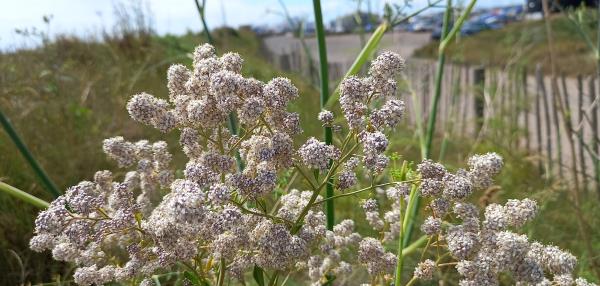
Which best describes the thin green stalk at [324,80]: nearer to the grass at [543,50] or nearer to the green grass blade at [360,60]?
the green grass blade at [360,60]

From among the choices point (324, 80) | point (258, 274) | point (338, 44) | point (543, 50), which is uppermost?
point (324, 80)

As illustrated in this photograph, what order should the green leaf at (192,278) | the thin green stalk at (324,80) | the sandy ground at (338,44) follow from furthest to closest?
the sandy ground at (338,44) < the thin green stalk at (324,80) < the green leaf at (192,278)

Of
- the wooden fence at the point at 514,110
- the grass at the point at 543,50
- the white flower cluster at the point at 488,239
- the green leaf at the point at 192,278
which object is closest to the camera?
the white flower cluster at the point at 488,239

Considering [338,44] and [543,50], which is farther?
[338,44]

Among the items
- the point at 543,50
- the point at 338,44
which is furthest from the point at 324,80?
the point at 338,44

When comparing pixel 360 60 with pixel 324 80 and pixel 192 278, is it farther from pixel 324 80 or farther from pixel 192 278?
pixel 192 278

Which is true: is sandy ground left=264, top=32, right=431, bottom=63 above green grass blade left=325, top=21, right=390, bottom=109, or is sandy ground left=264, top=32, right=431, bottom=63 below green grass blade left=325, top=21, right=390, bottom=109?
below

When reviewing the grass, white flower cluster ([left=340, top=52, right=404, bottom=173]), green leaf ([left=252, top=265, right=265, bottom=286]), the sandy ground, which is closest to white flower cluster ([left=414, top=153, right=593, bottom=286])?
white flower cluster ([left=340, top=52, right=404, bottom=173])

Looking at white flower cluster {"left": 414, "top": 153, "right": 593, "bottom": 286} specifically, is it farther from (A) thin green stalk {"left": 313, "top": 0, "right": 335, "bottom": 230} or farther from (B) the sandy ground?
(B) the sandy ground

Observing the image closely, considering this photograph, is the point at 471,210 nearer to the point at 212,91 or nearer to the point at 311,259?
the point at 311,259

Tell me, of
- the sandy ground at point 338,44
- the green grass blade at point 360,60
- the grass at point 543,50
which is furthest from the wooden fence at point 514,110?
the grass at point 543,50

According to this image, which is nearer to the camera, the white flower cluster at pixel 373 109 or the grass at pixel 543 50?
the white flower cluster at pixel 373 109

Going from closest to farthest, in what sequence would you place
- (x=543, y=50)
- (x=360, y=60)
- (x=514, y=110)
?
(x=360, y=60), (x=514, y=110), (x=543, y=50)
